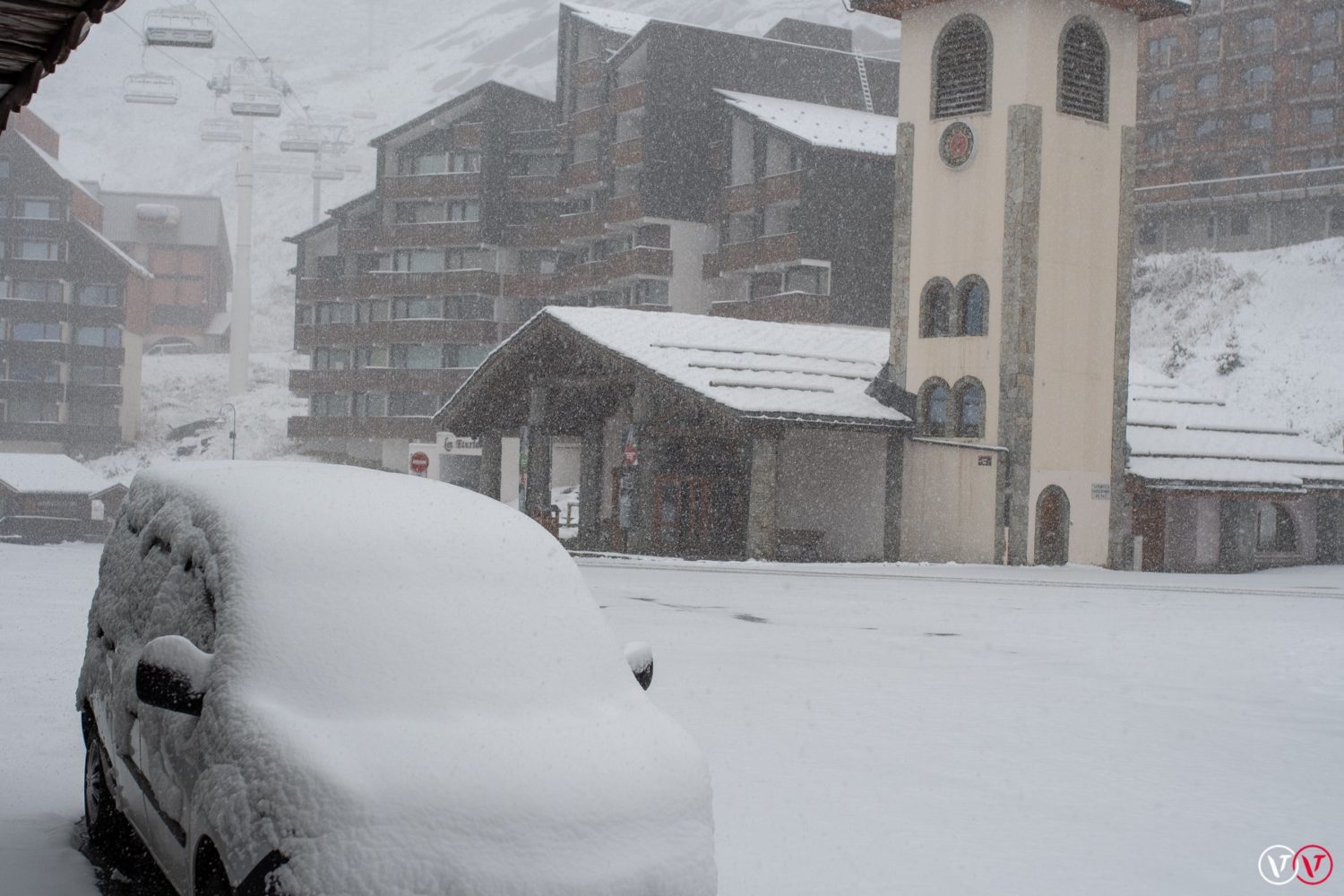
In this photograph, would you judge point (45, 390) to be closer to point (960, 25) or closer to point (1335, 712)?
Answer: point (960, 25)

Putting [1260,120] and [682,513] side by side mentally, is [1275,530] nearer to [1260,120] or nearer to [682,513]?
[682,513]

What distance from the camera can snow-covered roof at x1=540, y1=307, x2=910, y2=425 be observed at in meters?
35.0

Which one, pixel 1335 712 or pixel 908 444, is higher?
pixel 908 444

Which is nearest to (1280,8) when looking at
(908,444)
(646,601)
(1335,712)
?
(908,444)

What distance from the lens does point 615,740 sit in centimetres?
528

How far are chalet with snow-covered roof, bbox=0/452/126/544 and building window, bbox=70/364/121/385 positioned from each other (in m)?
19.0

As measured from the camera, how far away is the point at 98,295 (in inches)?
2857

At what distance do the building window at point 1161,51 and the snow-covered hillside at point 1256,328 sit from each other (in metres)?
7.89

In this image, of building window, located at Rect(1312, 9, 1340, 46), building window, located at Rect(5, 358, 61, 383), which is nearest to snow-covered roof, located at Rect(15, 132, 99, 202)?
building window, located at Rect(5, 358, 61, 383)

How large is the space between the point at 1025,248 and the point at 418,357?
117 ft

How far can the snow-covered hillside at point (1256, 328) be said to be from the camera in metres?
53.8

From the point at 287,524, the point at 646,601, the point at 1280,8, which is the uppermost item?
the point at 1280,8

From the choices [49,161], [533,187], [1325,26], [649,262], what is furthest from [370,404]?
[1325,26]

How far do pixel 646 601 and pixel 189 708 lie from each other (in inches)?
671
